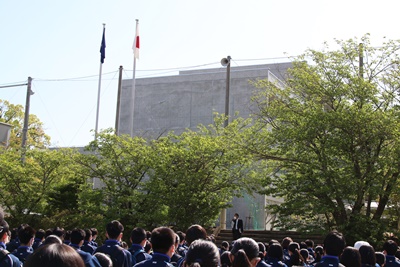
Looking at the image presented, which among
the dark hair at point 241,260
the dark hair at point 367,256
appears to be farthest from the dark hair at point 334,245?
the dark hair at point 241,260

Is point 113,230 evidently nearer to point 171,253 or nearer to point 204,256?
point 171,253

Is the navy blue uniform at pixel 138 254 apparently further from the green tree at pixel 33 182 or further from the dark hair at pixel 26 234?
the green tree at pixel 33 182

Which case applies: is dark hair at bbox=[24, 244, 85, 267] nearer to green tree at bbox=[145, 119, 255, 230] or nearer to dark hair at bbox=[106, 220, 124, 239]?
dark hair at bbox=[106, 220, 124, 239]

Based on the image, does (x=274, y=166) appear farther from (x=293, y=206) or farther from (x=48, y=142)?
(x=48, y=142)

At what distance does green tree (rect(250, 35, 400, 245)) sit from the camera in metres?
22.6

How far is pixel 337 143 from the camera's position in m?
23.0

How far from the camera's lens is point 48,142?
183ft

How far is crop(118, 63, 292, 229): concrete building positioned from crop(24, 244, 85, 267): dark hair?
3750cm

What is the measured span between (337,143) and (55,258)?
21.5 meters

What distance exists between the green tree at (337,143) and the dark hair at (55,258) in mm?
20677

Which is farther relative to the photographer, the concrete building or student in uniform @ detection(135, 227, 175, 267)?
the concrete building

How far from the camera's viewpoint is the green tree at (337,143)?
74.1 feet

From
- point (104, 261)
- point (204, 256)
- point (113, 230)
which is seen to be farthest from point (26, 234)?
point (204, 256)

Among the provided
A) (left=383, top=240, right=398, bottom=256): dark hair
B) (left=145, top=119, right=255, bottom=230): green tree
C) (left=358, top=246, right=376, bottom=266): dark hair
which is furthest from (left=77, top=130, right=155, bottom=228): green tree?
(left=358, top=246, right=376, bottom=266): dark hair
